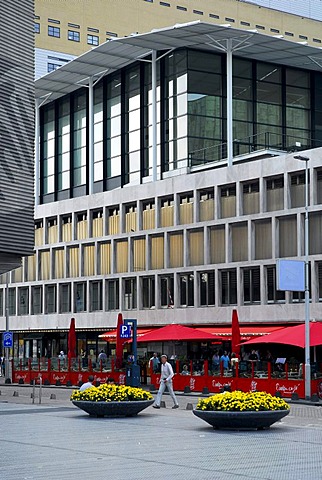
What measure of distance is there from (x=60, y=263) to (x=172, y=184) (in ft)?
49.0

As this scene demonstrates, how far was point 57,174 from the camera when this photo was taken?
7694 centimetres

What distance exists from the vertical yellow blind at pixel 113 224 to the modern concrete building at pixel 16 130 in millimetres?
35693

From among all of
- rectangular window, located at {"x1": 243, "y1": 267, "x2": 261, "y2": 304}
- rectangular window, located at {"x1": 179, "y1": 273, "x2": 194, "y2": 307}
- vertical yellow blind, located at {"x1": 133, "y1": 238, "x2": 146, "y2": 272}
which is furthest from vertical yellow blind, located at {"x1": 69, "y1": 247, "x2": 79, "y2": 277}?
rectangular window, located at {"x1": 243, "y1": 267, "x2": 261, "y2": 304}

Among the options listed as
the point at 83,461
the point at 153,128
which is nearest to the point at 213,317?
the point at 153,128

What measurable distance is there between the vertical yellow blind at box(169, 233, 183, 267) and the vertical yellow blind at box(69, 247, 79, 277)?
1093 cm

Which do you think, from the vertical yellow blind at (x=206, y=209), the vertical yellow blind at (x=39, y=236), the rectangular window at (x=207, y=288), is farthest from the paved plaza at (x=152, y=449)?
the vertical yellow blind at (x=39, y=236)

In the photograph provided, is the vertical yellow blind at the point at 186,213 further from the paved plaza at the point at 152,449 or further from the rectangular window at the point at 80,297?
the paved plaza at the point at 152,449

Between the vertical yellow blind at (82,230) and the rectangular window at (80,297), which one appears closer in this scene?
the rectangular window at (80,297)

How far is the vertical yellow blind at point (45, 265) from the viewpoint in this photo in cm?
7469

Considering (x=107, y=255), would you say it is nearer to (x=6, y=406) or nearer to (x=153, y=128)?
(x=153, y=128)

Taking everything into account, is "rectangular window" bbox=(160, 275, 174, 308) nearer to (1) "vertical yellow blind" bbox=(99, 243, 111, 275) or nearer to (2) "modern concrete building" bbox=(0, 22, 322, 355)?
(2) "modern concrete building" bbox=(0, 22, 322, 355)

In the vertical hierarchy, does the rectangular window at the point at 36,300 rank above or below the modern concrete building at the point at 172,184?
below

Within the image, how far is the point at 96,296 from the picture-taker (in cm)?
6900

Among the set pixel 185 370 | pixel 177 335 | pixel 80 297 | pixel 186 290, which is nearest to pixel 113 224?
pixel 80 297
